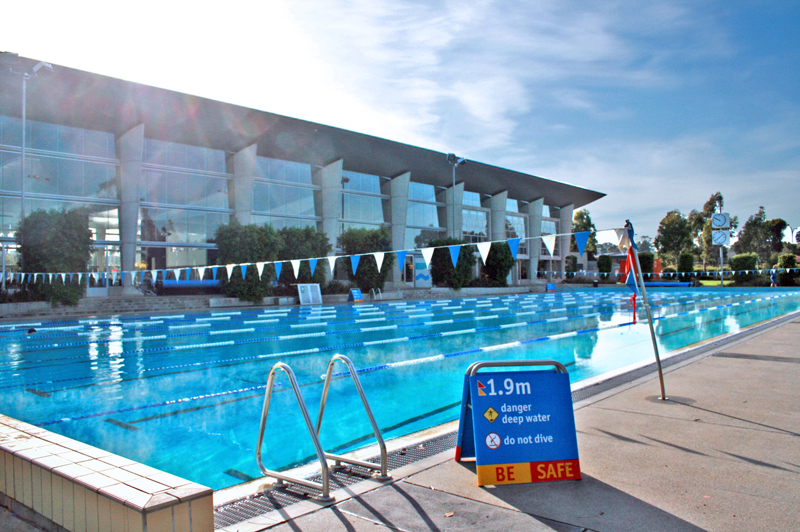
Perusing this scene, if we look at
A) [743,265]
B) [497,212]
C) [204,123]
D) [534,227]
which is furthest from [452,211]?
[743,265]

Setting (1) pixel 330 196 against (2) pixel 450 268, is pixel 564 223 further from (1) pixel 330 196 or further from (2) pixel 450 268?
(1) pixel 330 196

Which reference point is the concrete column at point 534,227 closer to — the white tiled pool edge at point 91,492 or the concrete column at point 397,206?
the concrete column at point 397,206

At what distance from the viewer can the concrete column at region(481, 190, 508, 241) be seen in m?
52.7

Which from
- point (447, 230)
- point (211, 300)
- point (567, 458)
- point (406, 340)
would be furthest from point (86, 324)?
point (447, 230)

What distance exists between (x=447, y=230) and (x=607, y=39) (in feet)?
121

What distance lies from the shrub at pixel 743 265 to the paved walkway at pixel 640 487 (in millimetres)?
47791

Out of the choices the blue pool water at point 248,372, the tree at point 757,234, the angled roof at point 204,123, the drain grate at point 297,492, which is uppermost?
the angled roof at point 204,123

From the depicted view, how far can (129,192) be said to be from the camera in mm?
30234

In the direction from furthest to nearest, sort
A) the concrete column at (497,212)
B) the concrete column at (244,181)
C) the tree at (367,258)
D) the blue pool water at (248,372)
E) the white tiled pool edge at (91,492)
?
the concrete column at (497,212)
the concrete column at (244,181)
the tree at (367,258)
the blue pool water at (248,372)
the white tiled pool edge at (91,492)

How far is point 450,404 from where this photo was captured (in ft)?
23.5

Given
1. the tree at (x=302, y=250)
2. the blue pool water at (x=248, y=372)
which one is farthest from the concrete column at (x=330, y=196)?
the blue pool water at (x=248, y=372)

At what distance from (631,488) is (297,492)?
2.20 metres

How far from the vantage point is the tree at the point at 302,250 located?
29.7 metres

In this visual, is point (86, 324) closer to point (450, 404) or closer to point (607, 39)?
point (450, 404)
